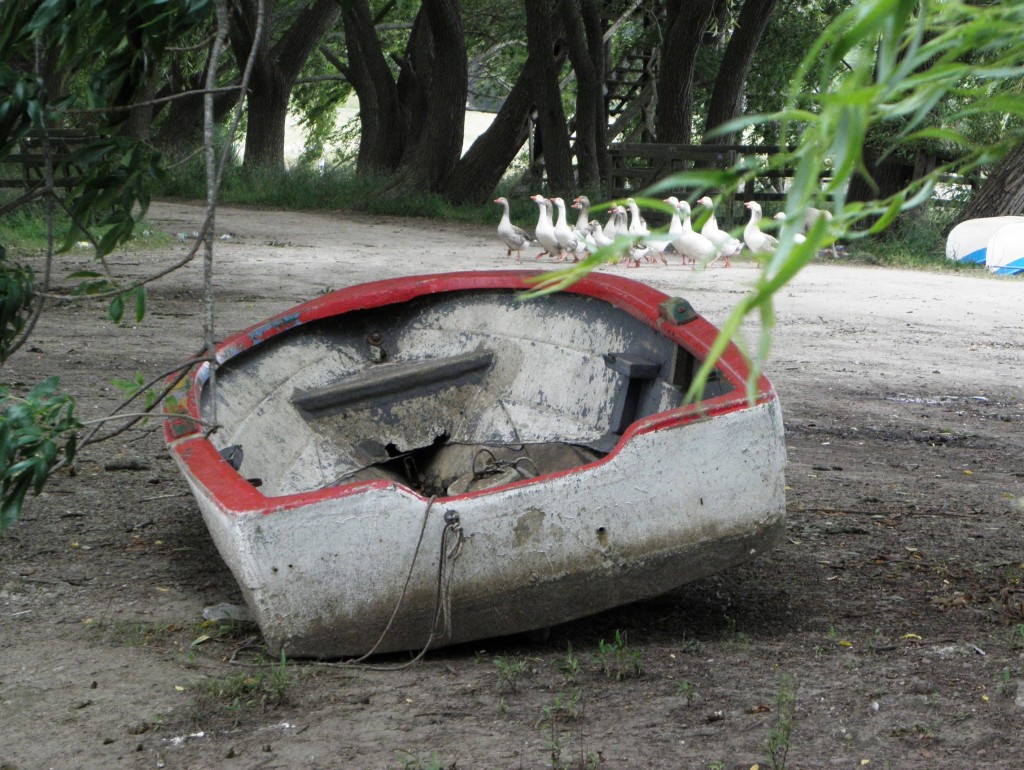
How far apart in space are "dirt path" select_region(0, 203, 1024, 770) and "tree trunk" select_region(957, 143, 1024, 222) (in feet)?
33.6

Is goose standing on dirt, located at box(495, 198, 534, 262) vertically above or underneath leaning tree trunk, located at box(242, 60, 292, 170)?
underneath

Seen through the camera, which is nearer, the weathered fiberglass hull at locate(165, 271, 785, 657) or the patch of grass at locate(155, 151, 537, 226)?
the weathered fiberglass hull at locate(165, 271, 785, 657)

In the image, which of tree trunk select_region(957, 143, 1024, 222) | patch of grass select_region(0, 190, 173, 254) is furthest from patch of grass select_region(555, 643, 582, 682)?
tree trunk select_region(957, 143, 1024, 222)

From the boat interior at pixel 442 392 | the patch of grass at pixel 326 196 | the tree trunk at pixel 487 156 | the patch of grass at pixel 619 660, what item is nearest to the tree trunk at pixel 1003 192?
the patch of grass at pixel 326 196

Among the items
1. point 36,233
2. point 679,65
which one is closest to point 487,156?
point 679,65

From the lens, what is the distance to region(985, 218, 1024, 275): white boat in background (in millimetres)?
15125

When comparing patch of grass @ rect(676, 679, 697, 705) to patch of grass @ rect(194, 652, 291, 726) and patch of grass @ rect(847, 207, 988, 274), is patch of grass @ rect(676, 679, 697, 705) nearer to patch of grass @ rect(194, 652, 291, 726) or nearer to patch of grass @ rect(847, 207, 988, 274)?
patch of grass @ rect(194, 652, 291, 726)

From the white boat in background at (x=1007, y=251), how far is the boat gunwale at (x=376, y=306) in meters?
11.0

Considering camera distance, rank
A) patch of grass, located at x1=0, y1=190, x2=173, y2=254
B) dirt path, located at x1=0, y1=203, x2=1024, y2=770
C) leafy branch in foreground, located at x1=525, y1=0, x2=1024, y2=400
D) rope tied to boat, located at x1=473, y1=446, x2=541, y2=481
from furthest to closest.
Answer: patch of grass, located at x1=0, y1=190, x2=173, y2=254 → rope tied to boat, located at x1=473, y1=446, x2=541, y2=481 → dirt path, located at x1=0, y1=203, x2=1024, y2=770 → leafy branch in foreground, located at x1=525, y1=0, x2=1024, y2=400

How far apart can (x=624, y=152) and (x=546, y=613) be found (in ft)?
58.2

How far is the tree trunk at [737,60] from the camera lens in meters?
20.0

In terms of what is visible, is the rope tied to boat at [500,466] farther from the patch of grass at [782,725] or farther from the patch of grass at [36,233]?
the patch of grass at [36,233]

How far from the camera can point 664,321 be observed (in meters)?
4.73

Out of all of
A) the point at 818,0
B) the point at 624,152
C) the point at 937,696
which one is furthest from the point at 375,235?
the point at 937,696
